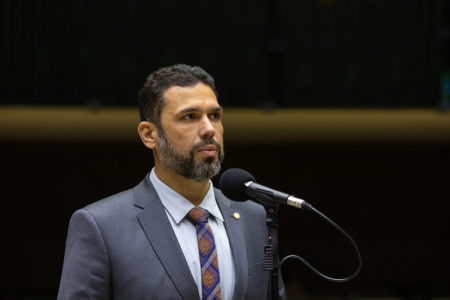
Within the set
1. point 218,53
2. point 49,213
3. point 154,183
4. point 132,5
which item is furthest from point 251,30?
point 154,183

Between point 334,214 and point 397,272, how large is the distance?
3.02 feet

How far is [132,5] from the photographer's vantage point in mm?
6234

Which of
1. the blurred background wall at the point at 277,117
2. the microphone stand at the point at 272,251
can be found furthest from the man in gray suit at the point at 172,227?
the blurred background wall at the point at 277,117

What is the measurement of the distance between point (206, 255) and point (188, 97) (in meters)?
0.52

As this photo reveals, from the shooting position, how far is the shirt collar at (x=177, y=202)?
229cm

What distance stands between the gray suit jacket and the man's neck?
7 centimetres

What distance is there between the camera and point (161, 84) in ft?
7.75

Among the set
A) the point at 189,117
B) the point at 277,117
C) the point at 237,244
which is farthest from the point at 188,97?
the point at 277,117

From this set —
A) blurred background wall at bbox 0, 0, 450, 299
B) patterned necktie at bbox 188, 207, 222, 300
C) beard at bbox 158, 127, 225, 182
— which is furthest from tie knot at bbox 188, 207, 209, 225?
blurred background wall at bbox 0, 0, 450, 299

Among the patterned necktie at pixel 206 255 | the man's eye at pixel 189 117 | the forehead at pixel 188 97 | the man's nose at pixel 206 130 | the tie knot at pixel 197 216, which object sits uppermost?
the forehead at pixel 188 97

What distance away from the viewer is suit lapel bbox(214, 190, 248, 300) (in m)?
2.21

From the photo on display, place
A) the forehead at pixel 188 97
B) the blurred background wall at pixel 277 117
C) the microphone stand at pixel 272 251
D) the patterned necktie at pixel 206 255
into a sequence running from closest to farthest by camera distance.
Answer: the microphone stand at pixel 272 251 < the patterned necktie at pixel 206 255 < the forehead at pixel 188 97 < the blurred background wall at pixel 277 117

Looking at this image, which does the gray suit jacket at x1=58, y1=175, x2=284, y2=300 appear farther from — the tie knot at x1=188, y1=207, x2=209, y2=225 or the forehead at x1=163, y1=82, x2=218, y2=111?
the forehead at x1=163, y1=82, x2=218, y2=111

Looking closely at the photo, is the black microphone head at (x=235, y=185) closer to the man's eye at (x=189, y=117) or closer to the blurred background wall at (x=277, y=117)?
the man's eye at (x=189, y=117)
